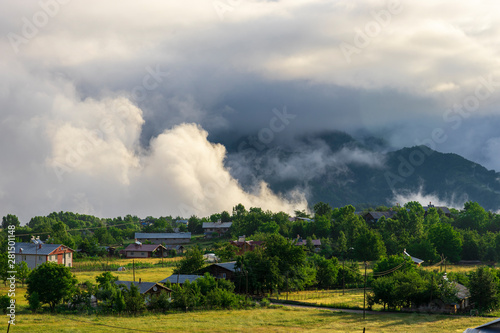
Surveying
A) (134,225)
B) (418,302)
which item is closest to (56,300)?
(418,302)

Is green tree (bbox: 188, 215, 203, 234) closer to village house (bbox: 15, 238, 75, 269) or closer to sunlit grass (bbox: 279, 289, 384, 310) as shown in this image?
village house (bbox: 15, 238, 75, 269)

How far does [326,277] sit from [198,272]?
19.3 m

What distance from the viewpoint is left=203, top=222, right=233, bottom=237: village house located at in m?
149

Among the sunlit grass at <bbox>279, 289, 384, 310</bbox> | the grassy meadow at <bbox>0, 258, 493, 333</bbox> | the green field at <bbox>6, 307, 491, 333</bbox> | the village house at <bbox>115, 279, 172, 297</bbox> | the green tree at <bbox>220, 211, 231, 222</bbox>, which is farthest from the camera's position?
the green tree at <bbox>220, 211, 231, 222</bbox>

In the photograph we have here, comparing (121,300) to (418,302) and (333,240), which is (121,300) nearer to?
(418,302)

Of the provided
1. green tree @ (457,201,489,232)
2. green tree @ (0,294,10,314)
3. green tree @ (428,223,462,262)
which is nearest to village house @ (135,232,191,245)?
green tree @ (428,223,462,262)

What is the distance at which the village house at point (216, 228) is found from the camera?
14912cm

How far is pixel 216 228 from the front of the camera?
15212 centimetres

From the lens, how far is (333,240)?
11988 cm

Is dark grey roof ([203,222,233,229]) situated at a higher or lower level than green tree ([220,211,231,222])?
lower

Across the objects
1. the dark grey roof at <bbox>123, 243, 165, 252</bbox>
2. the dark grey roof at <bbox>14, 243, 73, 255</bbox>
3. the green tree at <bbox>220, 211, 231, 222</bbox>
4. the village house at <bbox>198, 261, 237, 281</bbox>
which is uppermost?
the green tree at <bbox>220, 211, 231, 222</bbox>

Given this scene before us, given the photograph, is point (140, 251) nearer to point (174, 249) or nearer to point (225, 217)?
point (174, 249)

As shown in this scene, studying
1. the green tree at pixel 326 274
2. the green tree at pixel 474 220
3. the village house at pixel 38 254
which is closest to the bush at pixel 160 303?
the green tree at pixel 326 274

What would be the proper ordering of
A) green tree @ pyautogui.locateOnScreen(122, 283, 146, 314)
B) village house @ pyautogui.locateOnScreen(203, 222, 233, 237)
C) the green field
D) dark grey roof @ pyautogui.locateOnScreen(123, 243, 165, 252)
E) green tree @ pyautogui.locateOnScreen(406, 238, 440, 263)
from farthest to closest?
village house @ pyautogui.locateOnScreen(203, 222, 233, 237), dark grey roof @ pyautogui.locateOnScreen(123, 243, 165, 252), green tree @ pyautogui.locateOnScreen(406, 238, 440, 263), green tree @ pyautogui.locateOnScreen(122, 283, 146, 314), the green field
